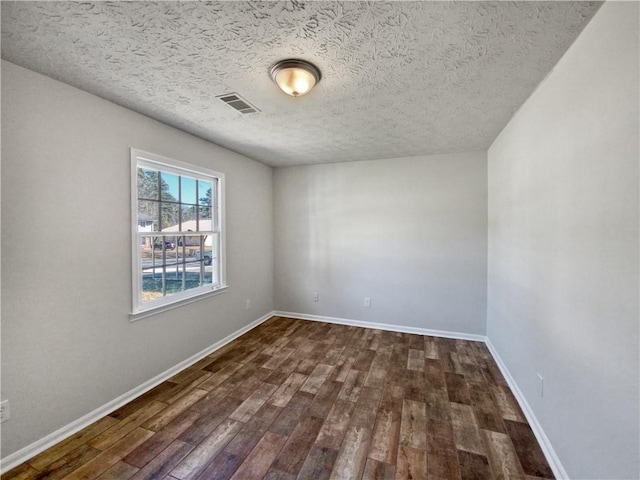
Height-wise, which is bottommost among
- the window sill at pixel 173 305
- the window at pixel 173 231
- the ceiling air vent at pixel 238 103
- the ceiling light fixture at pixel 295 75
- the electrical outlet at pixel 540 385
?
the electrical outlet at pixel 540 385

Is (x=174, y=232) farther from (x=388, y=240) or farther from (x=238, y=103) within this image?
(x=388, y=240)

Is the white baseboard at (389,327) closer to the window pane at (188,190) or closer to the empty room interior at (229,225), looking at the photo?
the empty room interior at (229,225)

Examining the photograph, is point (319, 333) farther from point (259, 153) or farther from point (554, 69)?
point (554, 69)

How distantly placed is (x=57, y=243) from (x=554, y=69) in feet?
11.3

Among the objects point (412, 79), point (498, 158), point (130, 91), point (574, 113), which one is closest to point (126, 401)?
point (130, 91)

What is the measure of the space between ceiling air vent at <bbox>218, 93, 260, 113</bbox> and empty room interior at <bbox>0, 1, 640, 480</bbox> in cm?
2

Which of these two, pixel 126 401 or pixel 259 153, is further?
pixel 259 153

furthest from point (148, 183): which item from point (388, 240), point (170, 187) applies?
point (388, 240)

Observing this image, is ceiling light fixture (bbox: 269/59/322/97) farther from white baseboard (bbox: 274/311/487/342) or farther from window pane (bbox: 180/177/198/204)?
white baseboard (bbox: 274/311/487/342)

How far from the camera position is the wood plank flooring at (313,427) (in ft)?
5.11

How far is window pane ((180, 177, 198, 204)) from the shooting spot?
2793 mm

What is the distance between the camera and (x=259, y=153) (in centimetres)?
350

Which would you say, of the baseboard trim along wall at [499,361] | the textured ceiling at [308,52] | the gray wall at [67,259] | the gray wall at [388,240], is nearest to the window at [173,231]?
the gray wall at [67,259]

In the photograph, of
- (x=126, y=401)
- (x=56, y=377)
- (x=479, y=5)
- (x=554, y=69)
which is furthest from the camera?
(x=126, y=401)
